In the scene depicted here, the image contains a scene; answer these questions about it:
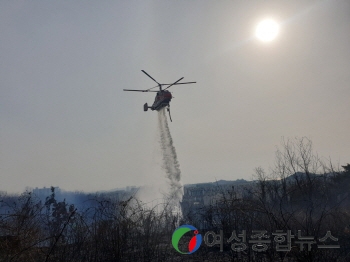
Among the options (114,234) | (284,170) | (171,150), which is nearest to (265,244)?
(114,234)

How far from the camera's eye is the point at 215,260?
7336 millimetres

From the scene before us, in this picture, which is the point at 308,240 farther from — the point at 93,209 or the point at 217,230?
the point at 93,209

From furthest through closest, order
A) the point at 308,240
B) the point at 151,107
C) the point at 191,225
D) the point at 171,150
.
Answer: the point at 171,150, the point at 151,107, the point at 191,225, the point at 308,240

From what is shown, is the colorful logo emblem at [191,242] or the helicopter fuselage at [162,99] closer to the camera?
the colorful logo emblem at [191,242]

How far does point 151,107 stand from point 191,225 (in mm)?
23976

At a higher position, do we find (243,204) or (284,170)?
(284,170)

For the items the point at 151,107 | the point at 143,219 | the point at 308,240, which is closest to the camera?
the point at 308,240

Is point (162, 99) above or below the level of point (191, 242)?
above

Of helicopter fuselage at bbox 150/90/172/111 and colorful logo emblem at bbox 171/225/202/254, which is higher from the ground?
helicopter fuselage at bbox 150/90/172/111

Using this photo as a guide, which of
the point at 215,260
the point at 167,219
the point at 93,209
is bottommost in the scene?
the point at 215,260

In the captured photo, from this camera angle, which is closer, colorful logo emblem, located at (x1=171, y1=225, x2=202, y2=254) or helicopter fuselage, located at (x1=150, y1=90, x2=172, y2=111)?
colorful logo emblem, located at (x1=171, y1=225, x2=202, y2=254)

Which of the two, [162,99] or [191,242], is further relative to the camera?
[162,99]

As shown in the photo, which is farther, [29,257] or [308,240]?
[29,257]

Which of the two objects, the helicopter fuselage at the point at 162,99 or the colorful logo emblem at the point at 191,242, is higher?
the helicopter fuselage at the point at 162,99
